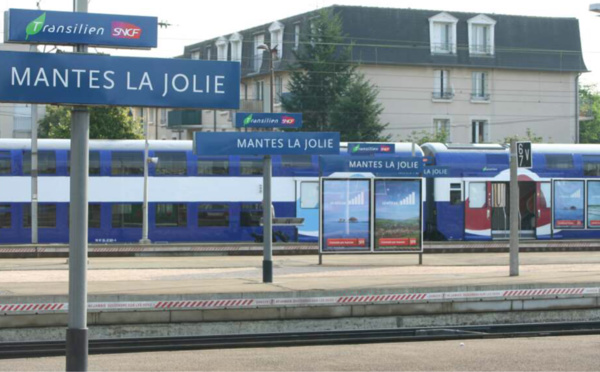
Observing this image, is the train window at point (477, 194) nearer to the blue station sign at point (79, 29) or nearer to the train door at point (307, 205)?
the train door at point (307, 205)

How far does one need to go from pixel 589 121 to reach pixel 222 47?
41315mm

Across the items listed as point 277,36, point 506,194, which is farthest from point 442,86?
point 506,194

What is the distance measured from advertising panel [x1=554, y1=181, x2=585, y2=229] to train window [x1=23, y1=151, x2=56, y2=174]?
1837cm

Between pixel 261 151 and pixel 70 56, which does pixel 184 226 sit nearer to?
pixel 261 151

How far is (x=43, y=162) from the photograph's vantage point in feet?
116

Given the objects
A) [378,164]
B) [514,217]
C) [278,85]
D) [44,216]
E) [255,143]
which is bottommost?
[44,216]

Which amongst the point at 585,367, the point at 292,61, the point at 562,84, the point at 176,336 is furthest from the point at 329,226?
the point at 562,84

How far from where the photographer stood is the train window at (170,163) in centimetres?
3630

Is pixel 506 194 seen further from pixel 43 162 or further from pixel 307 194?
pixel 43 162

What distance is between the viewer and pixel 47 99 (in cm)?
873

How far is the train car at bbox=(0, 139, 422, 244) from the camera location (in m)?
35.4

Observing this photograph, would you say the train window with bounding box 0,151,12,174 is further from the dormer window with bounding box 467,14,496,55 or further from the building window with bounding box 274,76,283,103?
the dormer window with bounding box 467,14,496,55

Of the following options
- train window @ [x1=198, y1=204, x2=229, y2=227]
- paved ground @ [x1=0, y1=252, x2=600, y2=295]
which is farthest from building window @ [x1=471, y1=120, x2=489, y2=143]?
paved ground @ [x1=0, y1=252, x2=600, y2=295]

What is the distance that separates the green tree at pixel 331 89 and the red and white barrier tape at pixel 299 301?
41088 millimetres
